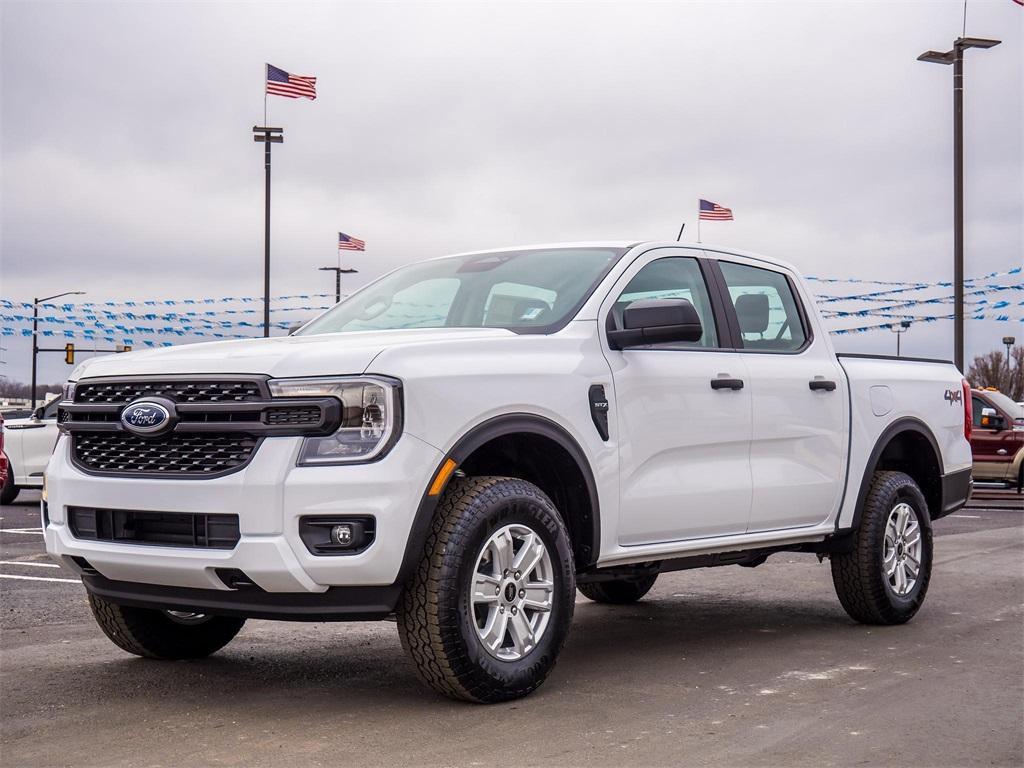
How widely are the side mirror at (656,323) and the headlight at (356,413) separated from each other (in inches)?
53.5

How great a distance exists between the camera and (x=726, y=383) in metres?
6.60

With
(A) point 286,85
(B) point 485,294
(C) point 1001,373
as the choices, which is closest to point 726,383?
(B) point 485,294

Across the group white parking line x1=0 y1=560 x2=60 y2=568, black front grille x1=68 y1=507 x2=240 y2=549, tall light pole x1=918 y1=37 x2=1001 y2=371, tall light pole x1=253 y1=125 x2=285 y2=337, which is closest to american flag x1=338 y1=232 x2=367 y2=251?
tall light pole x1=253 y1=125 x2=285 y2=337

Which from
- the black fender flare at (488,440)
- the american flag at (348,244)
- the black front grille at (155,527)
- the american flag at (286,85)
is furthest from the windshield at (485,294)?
the american flag at (348,244)

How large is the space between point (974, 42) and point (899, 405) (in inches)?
682

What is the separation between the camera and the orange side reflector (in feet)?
16.6

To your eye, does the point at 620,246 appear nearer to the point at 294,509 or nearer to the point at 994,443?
the point at 294,509

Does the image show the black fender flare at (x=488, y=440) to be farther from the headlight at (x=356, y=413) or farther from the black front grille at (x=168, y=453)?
the black front grille at (x=168, y=453)

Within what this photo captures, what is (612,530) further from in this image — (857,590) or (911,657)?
(857,590)

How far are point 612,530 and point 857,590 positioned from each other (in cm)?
231

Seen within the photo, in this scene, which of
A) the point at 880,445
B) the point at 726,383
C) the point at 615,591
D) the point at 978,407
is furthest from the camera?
the point at 978,407

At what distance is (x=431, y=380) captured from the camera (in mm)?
5141

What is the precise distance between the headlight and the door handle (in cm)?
206

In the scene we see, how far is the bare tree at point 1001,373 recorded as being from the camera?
66.4 meters
